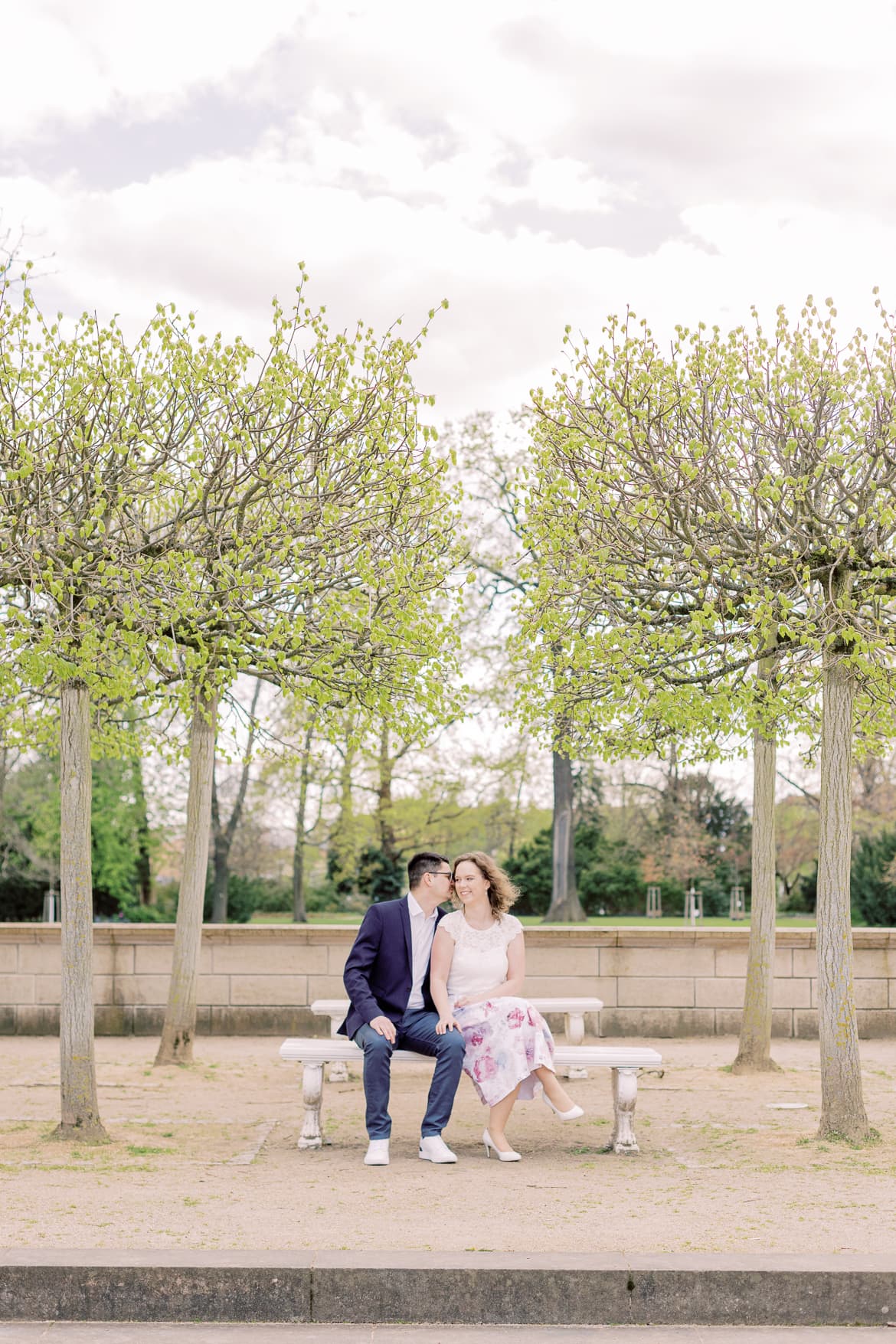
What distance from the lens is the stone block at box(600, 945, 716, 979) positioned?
13188mm

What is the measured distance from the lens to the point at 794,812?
56.3 m

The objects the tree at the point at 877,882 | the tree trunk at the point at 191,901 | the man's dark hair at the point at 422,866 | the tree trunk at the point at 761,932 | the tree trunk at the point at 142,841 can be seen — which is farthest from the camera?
the tree trunk at the point at 142,841

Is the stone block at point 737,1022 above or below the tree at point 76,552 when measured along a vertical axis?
below

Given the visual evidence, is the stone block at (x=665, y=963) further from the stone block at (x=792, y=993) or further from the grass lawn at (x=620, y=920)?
the grass lawn at (x=620, y=920)

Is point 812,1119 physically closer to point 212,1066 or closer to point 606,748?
point 606,748

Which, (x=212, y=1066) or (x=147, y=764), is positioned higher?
(x=147, y=764)

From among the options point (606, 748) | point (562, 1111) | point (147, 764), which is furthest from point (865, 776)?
point (562, 1111)

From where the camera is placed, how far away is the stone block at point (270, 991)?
13180 mm

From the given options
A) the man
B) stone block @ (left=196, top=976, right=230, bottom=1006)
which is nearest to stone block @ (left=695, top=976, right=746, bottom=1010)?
stone block @ (left=196, top=976, right=230, bottom=1006)

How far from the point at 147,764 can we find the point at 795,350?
36190 millimetres

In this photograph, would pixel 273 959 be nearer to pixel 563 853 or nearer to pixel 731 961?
pixel 731 961

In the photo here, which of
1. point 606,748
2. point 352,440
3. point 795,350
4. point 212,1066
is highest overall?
point 795,350

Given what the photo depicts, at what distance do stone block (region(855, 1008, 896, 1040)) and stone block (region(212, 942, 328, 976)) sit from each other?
524cm

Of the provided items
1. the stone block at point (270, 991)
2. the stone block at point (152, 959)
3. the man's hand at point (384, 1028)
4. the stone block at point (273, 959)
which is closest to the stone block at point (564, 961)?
the stone block at point (273, 959)
